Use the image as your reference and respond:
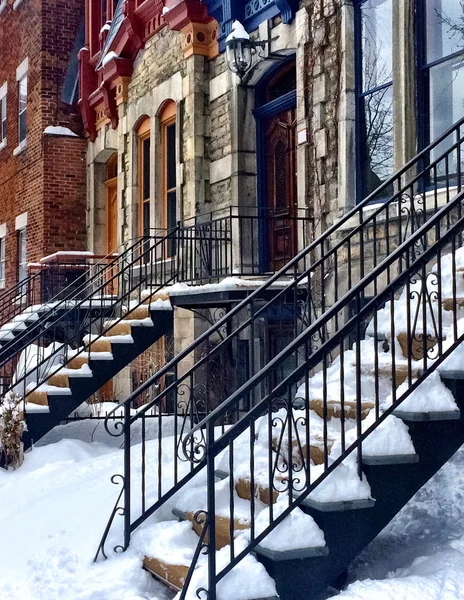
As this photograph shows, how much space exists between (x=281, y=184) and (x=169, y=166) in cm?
275

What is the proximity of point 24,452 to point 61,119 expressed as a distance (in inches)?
353

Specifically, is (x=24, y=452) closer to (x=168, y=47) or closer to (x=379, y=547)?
(x=379, y=547)

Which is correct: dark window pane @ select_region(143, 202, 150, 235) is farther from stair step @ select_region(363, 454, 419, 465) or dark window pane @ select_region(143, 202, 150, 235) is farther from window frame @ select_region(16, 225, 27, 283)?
stair step @ select_region(363, 454, 419, 465)

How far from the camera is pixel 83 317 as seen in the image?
40.9 ft

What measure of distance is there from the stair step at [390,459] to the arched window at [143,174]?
9.19 m

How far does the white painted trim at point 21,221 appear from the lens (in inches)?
664

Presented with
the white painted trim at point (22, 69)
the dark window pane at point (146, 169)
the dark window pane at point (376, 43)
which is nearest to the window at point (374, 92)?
the dark window pane at point (376, 43)

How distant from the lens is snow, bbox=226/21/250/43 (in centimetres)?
1007

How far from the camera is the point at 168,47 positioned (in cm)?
1238

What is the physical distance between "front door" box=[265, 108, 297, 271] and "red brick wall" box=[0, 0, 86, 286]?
6.27 meters

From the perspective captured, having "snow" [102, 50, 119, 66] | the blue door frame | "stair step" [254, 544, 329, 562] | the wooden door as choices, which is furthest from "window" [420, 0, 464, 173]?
the wooden door

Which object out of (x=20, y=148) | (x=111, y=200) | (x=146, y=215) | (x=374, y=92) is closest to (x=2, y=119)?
(x=20, y=148)

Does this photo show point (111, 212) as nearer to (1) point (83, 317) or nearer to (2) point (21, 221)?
(2) point (21, 221)

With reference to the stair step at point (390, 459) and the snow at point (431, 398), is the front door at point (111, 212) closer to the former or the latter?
the snow at point (431, 398)
